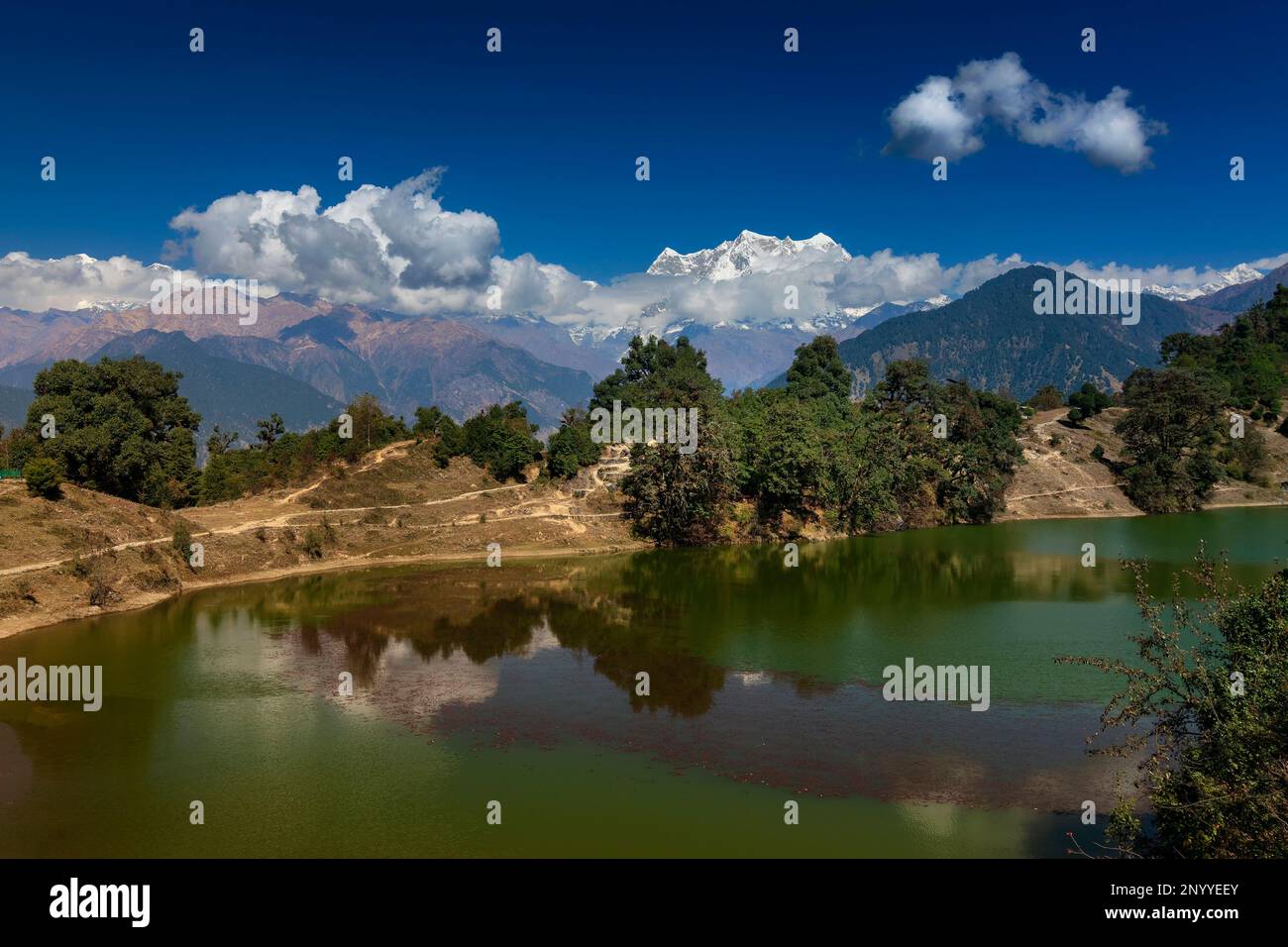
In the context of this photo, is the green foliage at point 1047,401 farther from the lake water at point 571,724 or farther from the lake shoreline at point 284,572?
the lake water at point 571,724

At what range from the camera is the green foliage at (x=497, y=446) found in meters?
77.6

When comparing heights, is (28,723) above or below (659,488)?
below

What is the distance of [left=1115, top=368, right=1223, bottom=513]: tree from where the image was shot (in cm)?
8706

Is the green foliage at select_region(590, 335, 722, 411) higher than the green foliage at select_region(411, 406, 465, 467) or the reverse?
higher

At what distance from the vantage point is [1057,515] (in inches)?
3408

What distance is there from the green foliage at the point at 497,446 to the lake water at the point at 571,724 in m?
25.1

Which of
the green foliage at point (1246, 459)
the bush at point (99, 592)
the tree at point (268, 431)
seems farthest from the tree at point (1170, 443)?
the bush at point (99, 592)

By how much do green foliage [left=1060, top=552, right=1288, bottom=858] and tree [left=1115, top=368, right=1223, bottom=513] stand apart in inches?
3074

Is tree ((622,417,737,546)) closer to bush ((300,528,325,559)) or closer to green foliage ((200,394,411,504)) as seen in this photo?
bush ((300,528,325,559))

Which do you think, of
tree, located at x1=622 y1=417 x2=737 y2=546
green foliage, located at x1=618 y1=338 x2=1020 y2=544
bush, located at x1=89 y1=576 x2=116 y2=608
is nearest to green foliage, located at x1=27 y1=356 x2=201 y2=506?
bush, located at x1=89 y1=576 x2=116 y2=608

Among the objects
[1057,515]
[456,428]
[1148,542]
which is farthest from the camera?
[1057,515]
